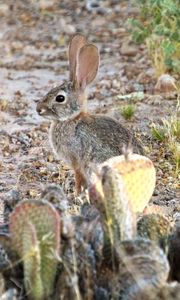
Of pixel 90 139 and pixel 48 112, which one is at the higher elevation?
pixel 48 112

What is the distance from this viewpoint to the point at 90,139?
6.80 metres

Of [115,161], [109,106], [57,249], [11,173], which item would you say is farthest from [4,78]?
[57,249]

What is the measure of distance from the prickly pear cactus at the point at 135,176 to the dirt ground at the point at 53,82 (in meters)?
0.52

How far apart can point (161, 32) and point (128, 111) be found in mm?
990

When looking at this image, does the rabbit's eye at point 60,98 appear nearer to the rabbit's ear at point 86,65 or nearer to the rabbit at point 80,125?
the rabbit at point 80,125

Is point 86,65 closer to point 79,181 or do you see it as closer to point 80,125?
point 80,125

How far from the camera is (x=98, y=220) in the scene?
4.03 m

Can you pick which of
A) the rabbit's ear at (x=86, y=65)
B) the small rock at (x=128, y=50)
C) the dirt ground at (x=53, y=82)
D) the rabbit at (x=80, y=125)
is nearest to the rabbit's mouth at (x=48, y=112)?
the rabbit at (x=80, y=125)

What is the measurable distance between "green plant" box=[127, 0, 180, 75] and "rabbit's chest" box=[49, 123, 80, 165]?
194 centimetres

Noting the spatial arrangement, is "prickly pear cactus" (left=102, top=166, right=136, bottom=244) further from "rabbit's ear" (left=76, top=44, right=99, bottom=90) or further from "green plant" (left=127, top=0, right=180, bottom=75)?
"green plant" (left=127, top=0, right=180, bottom=75)

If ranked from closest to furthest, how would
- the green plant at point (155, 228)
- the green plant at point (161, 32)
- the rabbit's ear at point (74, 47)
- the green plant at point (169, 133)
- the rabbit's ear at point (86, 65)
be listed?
the green plant at point (155, 228)
the rabbit's ear at point (86, 65)
the rabbit's ear at point (74, 47)
the green plant at point (169, 133)
the green plant at point (161, 32)

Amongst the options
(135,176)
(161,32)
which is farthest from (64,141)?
(135,176)

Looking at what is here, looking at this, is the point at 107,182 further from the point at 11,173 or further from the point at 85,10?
the point at 85,10

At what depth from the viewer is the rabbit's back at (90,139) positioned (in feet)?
21.7
